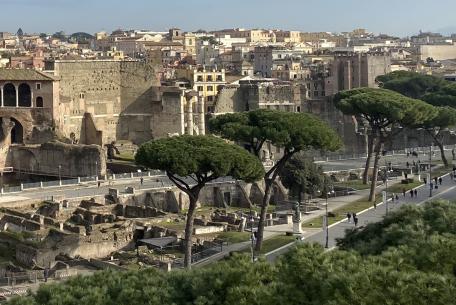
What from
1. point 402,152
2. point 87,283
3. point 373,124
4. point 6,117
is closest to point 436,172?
point 373,124

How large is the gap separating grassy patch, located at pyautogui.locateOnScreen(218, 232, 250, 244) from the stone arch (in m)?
28.4

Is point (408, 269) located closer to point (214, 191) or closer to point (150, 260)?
point (150, 260)

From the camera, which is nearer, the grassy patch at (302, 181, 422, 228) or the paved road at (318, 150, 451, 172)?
the grassy patch at (302, 181, 422, 228)

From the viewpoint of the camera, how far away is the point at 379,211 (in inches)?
1668

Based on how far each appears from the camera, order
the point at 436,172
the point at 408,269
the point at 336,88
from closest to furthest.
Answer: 1. the point at 408,269
2. the point at 436,172
3. the point at 336,88

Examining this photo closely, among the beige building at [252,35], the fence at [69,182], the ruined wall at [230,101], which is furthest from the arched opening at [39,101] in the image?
the beige building at [252,35]

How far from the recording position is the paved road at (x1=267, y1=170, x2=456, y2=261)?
35375 millimetres

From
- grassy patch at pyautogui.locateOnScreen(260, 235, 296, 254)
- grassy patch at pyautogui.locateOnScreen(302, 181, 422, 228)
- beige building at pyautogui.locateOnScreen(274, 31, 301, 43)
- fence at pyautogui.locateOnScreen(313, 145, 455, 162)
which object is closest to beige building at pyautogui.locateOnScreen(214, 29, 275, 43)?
beige building at pyautogui.locateOnScreen(274, 31, 301, 43)

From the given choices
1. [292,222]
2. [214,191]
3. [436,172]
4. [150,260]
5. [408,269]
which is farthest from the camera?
[436,172]

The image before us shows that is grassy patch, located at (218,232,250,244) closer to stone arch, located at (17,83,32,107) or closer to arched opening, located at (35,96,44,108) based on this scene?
arched opening, located at (35,96,44,108)

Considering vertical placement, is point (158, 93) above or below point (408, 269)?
above

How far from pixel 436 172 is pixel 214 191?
48.1 ft

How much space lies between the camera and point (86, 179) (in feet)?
176

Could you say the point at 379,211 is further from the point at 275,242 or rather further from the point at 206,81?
the point at 206,81
